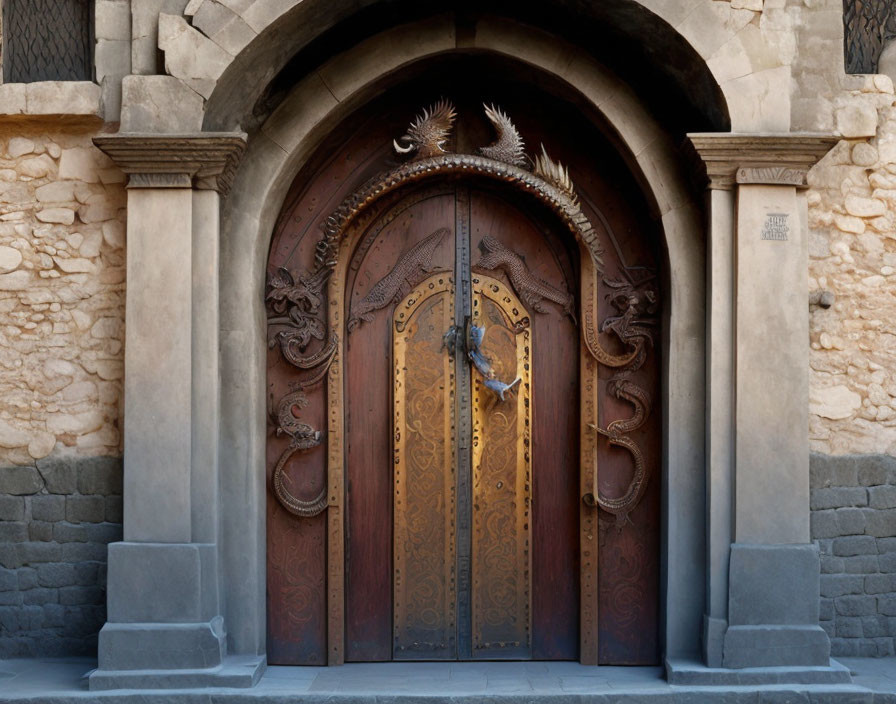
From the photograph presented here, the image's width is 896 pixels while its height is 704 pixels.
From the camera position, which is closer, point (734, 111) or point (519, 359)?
point (734, 111)

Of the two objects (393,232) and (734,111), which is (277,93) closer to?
(393,232)

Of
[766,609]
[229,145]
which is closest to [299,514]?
[229,145]

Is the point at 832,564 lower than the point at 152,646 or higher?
higher

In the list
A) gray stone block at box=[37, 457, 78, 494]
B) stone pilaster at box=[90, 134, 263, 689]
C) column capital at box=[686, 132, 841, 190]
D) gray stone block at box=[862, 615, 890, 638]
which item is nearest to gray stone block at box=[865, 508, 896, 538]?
gray stone block at box=[862, 615, 890, 638]

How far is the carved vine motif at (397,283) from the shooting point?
17.6 feet

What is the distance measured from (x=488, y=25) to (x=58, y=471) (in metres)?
3.27

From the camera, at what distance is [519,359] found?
541cm

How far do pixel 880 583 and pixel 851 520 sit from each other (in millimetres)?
374

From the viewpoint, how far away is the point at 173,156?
15.5 ft

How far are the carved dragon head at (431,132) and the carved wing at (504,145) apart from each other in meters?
0.22

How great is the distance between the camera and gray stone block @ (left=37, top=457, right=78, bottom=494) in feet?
16.5

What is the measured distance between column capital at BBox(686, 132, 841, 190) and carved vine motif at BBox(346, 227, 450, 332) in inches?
61.3

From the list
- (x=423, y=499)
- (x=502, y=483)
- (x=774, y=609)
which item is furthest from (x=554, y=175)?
(x=774, y=609)

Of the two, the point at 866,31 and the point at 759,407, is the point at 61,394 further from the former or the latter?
the point at 866,31
